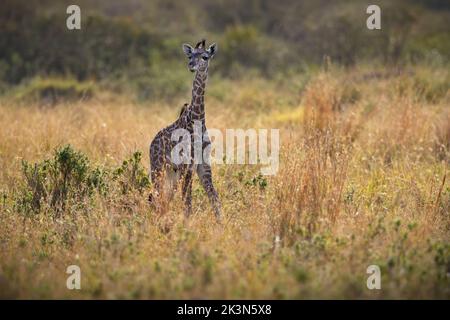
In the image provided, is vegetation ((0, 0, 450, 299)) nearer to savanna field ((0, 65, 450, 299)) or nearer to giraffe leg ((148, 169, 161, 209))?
savanna field ((0, 65, 450, 299))

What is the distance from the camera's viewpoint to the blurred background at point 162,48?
53.0 ft

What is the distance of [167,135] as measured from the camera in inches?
300

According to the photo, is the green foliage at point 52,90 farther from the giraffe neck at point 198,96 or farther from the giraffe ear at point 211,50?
the giraffe neck at point 198,96

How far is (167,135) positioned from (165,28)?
52.1 ft

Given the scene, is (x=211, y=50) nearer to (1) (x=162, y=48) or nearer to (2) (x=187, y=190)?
(2) (x=187, y=190)

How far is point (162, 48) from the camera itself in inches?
776

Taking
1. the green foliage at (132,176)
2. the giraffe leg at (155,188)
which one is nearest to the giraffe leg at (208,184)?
the giraffe leg at (155,188)

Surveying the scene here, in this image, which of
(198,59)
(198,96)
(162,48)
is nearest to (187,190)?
(198,96)

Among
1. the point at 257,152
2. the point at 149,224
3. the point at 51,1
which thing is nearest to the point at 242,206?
the point at 149,224

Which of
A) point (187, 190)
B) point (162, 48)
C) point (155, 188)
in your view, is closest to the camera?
point (187, 190)

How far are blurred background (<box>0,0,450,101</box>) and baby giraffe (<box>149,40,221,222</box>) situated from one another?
276 inches

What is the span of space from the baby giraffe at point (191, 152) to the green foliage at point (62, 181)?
726 millimetres

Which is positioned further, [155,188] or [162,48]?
[162,48]

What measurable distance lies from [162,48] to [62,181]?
12225 millimetres
